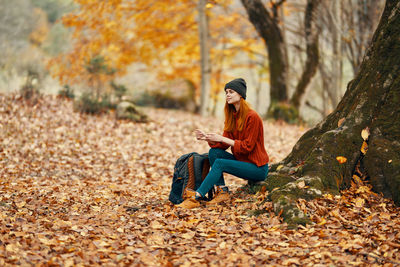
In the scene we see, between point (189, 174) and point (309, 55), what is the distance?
9.23m

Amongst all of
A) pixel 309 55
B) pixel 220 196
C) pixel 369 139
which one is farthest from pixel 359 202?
pixel 309 55

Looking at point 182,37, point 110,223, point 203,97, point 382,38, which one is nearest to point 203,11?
point 182,37

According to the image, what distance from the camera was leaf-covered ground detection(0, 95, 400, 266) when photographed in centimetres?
304

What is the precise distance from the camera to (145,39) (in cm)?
1431

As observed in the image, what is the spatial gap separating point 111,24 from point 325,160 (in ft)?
31.9

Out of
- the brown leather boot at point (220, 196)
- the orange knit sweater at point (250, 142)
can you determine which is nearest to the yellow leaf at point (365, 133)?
the orange knit sweater at point (250, 142)

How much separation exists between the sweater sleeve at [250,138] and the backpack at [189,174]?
1.81 ft

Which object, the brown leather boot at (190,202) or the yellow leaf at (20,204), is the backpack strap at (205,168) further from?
the yellow leaf at (20,204)

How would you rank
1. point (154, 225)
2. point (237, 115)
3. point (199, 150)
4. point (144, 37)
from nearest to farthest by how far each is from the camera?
A: point (154, 225) < point (237, 115) < point (199, 150) < point (144, 37)

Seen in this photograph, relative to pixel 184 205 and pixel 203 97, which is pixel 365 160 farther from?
pixel 203 97

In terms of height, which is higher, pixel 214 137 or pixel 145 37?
pixel 145 37

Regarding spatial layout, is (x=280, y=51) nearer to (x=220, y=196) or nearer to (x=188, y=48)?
(x=188, y=48)

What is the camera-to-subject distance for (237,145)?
4.24 m

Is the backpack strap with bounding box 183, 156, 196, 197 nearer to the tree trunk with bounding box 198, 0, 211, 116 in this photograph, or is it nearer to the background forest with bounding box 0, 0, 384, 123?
the background forest with bounding box 0, 0, 384, 123
